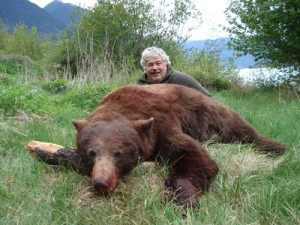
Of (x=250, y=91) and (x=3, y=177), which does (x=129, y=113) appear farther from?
(x=250, y=91)

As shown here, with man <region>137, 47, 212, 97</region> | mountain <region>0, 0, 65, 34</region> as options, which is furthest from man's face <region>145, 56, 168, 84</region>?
mountain <region>0, 0, 65, 34</region>

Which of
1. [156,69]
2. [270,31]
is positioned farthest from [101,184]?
[270,31]

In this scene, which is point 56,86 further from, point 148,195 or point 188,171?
point 148,195

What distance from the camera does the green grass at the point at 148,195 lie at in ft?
9.17

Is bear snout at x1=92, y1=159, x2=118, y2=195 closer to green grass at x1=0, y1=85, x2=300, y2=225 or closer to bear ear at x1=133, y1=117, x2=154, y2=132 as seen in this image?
green grass at x1=0, y1=85, x2=300, y2=225

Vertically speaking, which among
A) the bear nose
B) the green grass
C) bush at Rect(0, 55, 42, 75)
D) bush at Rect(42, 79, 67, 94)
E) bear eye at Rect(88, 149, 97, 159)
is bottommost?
bush at Rect(0, 55, 42, 75)

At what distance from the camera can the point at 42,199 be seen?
3.07m

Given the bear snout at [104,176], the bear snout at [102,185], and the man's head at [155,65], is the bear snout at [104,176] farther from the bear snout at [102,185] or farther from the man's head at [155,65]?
the man's head at [155,65]

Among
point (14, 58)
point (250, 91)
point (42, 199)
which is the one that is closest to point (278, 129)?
point (42, 199)

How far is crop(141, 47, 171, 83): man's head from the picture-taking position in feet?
19.2

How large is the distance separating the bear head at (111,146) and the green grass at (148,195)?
121mm

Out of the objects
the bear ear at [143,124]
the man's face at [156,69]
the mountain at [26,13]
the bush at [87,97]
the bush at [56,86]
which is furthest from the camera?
the mountain at [26,13]

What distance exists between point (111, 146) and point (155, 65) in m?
2.74

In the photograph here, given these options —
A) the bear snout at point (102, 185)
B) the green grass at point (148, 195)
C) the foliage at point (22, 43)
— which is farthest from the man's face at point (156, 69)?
the foliage at point (22, 43)
